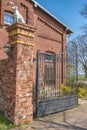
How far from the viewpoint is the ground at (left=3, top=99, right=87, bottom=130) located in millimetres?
5973

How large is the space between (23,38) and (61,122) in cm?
305

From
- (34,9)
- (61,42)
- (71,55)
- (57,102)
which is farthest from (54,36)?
(57,102)

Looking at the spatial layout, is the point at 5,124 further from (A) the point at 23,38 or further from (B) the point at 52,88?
(B) the point at 52,88

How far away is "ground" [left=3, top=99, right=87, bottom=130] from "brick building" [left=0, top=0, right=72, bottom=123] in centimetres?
43

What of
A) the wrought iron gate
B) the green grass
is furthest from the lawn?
the wrought iron gate

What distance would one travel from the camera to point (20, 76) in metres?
6.25

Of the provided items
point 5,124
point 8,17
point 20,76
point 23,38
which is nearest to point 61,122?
point 5,124

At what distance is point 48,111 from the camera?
24.3 ft

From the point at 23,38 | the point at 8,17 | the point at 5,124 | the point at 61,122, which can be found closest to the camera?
the point at 5,124

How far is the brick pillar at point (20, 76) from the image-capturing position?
6.15 metres

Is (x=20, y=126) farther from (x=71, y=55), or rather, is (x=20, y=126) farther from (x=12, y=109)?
(x=71, y=55)

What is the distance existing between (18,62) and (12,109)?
150 cm

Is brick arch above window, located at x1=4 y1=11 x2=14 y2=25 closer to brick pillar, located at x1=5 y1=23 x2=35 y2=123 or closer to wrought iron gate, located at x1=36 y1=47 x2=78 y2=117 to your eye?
wrought iron gate, located at x1=36 y1=47 x2=78 y2=117

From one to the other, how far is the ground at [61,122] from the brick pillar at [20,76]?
0.41m
